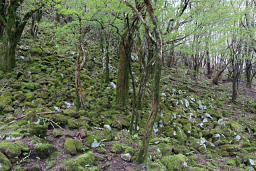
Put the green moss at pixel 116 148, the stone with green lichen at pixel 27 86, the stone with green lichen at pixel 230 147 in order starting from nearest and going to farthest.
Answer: the green moss at pixel 116 148
the stone with green lichen at pixel 230 147
the stone with green lichen at pixel 27 86

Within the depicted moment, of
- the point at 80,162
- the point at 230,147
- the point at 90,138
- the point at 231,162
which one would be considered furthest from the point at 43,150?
the point at 230,147

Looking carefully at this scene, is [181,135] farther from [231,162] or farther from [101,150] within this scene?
[101,150]

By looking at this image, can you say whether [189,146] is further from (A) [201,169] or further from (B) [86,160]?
(B) [86,160]

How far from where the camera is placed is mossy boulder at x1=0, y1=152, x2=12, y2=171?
8.98 ft

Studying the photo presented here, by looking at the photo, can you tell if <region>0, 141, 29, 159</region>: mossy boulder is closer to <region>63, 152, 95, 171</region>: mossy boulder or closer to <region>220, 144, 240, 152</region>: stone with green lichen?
<region>63, 152, 95, 171</region>: mossy boulder

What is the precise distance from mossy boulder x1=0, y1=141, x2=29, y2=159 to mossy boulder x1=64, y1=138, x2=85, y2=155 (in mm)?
784

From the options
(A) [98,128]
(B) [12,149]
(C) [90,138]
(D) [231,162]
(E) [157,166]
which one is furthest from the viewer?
(A) [98,128]

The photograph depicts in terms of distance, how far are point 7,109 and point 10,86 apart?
141 cm

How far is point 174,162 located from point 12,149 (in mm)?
3362

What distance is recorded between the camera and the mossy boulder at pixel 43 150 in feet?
11.0

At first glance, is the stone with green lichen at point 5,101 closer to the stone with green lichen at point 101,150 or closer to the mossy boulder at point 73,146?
A: the mossy boulder at point 73,146

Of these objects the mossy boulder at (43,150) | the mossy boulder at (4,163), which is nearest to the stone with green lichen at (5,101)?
the mossy boulder at (43,150)

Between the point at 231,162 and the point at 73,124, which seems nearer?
the point at 73,124

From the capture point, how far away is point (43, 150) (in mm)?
3408
